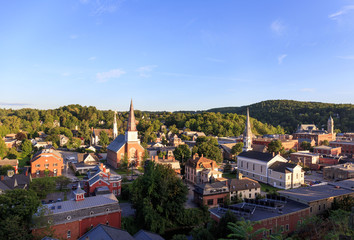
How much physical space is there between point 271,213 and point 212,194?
8.57 metres

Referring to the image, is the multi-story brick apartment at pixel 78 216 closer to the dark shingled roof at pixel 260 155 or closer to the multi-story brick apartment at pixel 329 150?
the dark shingled roof at pixel 260 155

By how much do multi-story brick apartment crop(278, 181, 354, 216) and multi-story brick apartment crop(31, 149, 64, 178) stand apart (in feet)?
124

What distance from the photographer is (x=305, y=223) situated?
64.0ft

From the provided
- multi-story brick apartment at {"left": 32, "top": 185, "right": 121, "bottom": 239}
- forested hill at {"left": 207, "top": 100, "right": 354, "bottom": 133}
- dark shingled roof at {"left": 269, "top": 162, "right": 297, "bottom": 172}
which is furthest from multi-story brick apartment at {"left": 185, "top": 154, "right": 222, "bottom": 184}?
forested hill at {"left": 207, "top": 100, "right": 354, "bottom": 133}

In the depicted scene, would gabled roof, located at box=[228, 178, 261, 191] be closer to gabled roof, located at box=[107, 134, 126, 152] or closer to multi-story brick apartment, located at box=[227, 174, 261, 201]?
multi-story brick apartment, located at box=[227, 174, 261, 201]

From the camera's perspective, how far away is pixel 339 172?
4453 cm

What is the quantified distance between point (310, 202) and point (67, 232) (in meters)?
25.5

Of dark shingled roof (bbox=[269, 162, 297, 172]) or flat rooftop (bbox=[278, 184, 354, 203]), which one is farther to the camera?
dark shingled roof (bbox=[269, 162, 297, 172])

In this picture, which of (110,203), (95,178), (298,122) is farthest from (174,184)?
(298,122)

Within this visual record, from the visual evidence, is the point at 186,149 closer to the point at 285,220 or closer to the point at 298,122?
the point at 285,220

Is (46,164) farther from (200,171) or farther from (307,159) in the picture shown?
(307,159)

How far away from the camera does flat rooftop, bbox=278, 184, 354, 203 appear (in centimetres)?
2875

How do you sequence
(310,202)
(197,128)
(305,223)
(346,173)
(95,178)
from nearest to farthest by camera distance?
(305,223), (310,202), (95,178), (346,173), (197,128)

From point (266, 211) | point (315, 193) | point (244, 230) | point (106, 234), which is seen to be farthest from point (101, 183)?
point (315, 193)
